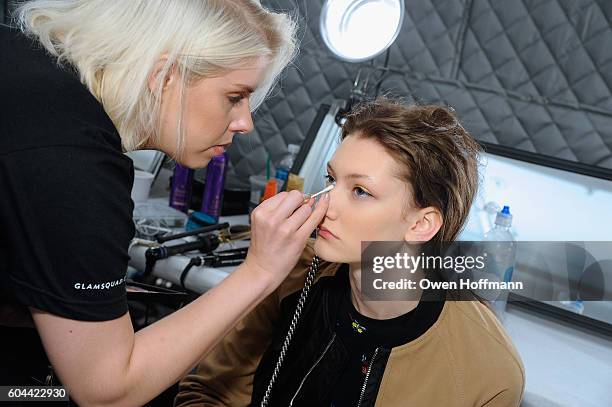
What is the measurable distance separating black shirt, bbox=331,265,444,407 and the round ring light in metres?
0.77

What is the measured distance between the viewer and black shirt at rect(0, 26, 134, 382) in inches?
29.1

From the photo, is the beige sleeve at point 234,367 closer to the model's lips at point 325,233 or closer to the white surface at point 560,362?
the model's lips at point 325,233

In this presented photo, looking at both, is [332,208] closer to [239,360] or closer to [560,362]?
[239,360]

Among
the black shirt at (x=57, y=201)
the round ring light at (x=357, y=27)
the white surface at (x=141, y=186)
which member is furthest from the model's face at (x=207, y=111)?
the white surface at (x=141, y=186)

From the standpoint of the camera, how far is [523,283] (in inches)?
62.1

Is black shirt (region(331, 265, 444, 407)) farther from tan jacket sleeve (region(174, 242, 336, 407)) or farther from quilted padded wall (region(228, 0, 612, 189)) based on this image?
quilted padded wall (region(228, 0, 612, 189))

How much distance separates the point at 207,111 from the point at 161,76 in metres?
0.10

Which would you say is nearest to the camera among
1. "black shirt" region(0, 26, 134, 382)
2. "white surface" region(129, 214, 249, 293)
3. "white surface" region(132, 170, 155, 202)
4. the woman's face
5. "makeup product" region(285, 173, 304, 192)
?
"black shirt" region(0, 26, 134, 382)

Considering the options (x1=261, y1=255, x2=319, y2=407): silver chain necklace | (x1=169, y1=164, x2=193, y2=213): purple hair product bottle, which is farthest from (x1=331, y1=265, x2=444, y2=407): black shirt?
(x1=169, y1=164, x2=193, y2=213): purple hair product bottle

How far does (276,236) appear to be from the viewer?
37.2 inches

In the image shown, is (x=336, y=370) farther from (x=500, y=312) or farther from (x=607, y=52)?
(x=607, y=52)

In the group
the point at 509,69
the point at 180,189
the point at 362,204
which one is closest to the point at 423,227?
the point at 362,204

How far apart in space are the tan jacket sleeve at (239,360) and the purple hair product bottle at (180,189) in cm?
76

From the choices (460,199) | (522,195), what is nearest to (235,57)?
(460,199)
